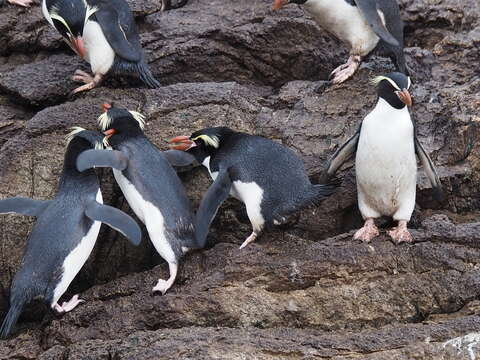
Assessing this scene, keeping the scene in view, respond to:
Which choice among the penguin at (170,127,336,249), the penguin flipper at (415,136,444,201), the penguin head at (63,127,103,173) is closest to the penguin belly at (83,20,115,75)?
the penguin head at (63,127,103,173)

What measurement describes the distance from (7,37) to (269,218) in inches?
112

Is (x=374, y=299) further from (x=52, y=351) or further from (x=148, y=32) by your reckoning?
(x=148, y=32)

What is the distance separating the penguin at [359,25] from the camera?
6.69 m

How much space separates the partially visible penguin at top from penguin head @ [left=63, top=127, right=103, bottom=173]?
2.53 ft

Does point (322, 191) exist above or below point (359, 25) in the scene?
below

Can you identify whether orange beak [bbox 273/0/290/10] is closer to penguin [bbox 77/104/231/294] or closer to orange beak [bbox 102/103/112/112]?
orange beak [bbox 102/103/112/112]

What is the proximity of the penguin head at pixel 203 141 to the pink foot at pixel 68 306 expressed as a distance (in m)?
1.15

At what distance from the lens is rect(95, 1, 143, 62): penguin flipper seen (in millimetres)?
6734

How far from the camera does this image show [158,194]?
18.6ft

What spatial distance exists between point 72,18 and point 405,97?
2.39 metres

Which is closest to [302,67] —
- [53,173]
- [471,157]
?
[471,157]

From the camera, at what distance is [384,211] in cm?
581

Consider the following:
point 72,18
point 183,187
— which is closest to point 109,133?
point 183,187

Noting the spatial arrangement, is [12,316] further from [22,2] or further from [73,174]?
[22,2]
